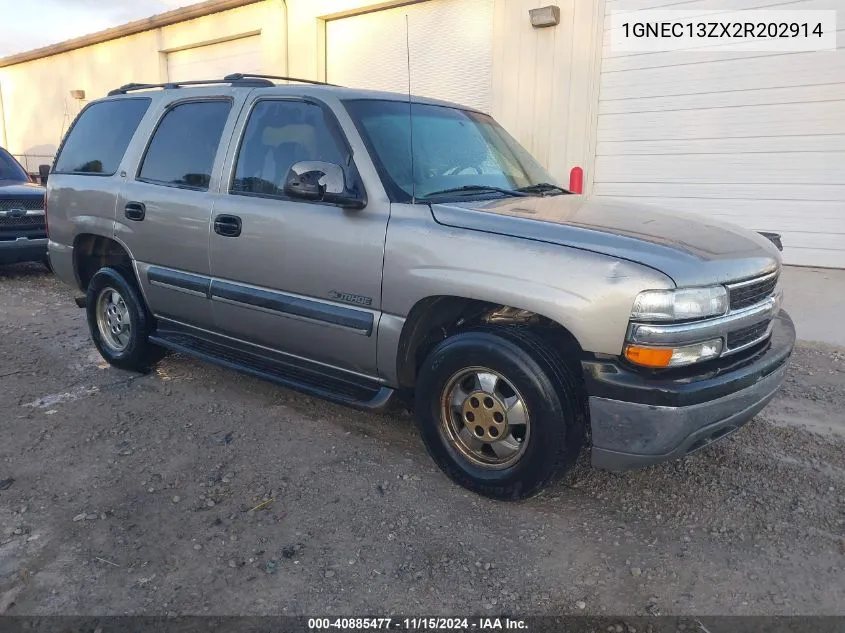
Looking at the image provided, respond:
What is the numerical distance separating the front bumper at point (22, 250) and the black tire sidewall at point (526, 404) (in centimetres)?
735

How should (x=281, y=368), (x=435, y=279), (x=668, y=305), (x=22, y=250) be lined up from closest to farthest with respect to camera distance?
(x=668, y=305) → (x=435, y=279) → (x=281, y=368) → (x=22, y=250)

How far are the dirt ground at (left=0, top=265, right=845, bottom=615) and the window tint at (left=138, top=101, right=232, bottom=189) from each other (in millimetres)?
1469

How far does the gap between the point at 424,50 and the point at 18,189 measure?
240 inches

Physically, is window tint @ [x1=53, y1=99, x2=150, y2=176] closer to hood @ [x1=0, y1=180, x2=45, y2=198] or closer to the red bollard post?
hood @ [x1=0, y1=180, x2=45, y2=198]

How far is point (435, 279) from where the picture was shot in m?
3.17

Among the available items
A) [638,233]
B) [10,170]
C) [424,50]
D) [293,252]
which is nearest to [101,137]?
[293,252]

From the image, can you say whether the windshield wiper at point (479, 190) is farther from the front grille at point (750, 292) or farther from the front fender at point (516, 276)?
the front grille at point (750, 292)

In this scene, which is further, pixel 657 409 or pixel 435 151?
pixel 435 151

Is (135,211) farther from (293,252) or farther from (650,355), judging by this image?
(650,355)

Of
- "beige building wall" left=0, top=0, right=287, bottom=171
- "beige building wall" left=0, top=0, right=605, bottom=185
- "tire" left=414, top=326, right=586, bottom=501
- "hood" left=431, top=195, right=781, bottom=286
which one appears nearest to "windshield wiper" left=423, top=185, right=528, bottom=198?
"hood" left=431, top=195, right=781, bottom=286

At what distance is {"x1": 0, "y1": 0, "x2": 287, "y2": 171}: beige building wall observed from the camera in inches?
509

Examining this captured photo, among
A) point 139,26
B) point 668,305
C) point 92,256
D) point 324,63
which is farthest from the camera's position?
point 139,26

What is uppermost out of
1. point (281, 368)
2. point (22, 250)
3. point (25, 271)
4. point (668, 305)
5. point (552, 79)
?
point (552, 79)

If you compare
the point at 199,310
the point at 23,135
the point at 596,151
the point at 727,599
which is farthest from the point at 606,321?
the point at 23,135
